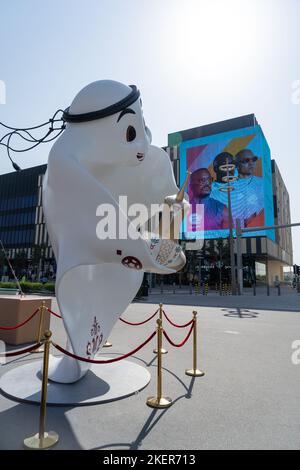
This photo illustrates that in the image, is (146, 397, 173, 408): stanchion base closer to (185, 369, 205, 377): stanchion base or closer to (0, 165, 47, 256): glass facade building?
(185, 369, 205, 377): stanchion base

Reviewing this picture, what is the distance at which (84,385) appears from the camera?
169 inches

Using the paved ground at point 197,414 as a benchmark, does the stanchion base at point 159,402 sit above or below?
above

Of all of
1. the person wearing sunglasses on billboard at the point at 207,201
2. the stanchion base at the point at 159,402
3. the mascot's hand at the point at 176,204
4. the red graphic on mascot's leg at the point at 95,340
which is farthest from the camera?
the person wearing sunglasses on billboard at the point at 207,201

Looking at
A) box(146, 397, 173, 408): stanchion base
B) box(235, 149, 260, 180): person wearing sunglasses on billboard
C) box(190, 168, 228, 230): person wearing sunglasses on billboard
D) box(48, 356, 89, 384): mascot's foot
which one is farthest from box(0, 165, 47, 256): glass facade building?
box(146, 397, 173, 408): stanchion base

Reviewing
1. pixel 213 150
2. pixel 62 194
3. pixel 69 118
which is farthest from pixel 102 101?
pixel 213 150

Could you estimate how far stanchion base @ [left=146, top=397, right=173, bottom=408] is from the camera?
12.2ft

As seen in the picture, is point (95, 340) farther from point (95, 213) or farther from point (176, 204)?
point (176, 204)

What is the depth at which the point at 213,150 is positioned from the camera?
42.8m

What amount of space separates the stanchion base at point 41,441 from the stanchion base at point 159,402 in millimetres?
1191

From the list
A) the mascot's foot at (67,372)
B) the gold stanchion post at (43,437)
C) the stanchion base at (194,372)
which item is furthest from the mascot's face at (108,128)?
the stanchion base at (194,372)

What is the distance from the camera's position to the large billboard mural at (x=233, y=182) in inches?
1531

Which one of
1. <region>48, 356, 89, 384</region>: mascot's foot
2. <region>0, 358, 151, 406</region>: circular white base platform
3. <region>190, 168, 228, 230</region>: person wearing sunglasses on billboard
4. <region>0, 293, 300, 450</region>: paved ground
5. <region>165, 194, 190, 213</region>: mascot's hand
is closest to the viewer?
<region>0, 293, 300, 450</region>: paved ground

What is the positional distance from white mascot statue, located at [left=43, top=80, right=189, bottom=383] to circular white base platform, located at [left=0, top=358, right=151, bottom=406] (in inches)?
8.9

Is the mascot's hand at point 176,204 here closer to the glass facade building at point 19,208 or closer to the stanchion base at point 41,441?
the stanchion base at point 41,441
